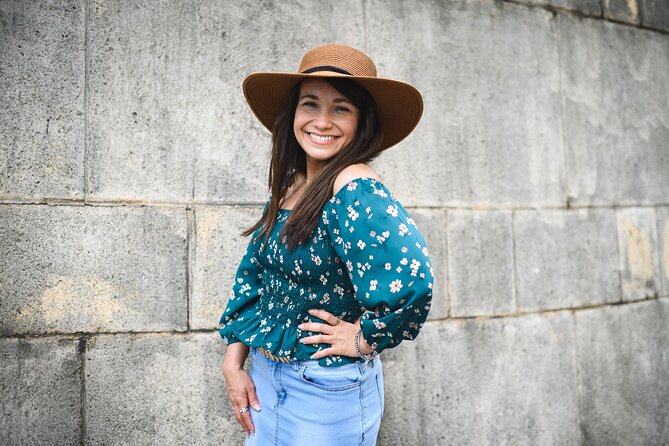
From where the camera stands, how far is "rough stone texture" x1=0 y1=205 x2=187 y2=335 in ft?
7.97

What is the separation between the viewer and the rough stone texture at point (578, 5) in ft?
11.9

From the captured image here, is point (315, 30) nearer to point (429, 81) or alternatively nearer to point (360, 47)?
point (360, 47)

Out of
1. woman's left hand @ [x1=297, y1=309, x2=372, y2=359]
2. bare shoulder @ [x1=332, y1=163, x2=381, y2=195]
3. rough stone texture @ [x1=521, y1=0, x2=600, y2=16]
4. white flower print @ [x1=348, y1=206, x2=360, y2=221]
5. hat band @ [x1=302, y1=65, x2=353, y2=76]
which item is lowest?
woman's left hand @ [x1=297, y1=309, x2=372, y2=359]

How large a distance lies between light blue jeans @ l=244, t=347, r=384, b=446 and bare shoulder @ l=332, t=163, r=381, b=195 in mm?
589

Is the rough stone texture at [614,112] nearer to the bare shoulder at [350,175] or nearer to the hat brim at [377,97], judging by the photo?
the hat brim at [377,97]

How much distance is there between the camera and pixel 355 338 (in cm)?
171

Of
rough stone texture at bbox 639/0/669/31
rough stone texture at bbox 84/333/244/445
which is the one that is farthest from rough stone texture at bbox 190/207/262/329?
rough stone texture at bbox 639/0/669/31

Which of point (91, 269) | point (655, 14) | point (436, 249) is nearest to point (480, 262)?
point (436, 249)

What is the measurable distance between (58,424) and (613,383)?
348cm

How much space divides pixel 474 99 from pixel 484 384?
181cm

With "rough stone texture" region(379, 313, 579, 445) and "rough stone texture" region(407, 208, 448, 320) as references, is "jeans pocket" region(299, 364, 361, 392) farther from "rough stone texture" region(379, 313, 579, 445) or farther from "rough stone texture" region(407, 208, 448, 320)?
"rough stone texture" region(407, 208, 448, 320)

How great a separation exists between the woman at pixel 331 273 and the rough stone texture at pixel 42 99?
110 centimetres

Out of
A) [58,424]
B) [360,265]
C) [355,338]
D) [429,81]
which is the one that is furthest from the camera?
[429,81]

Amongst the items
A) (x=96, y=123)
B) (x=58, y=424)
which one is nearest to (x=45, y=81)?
(x=96, y=123)
